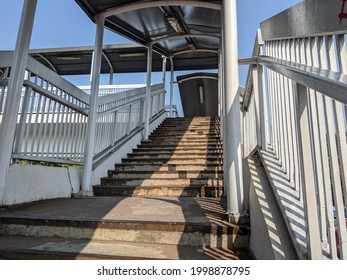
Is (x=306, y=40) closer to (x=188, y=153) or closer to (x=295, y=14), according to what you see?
(x=295, y=14)

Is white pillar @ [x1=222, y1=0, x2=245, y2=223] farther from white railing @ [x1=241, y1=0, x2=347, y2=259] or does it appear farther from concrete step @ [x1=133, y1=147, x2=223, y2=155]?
concrete step @ [x1=133, y1=147, x2=223, y2=155]

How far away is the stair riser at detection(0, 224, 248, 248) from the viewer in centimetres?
166

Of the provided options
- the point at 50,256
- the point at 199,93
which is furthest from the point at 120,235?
the point at 199,93

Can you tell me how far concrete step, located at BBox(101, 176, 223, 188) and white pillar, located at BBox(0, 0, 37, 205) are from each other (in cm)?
154

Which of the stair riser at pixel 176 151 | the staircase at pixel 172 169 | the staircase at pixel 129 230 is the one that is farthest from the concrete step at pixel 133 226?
the stair riser at pixel 176 151

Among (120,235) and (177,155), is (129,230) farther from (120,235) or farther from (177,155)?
(177,155)

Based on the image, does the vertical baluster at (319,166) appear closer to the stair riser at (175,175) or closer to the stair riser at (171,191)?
the stair riser at (171,191)

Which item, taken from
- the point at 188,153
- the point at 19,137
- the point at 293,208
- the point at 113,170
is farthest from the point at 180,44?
the point at 293,208

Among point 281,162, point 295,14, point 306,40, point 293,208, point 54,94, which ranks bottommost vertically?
point 293,208

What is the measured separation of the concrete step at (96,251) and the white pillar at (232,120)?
370mm

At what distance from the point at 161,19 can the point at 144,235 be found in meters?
3.99

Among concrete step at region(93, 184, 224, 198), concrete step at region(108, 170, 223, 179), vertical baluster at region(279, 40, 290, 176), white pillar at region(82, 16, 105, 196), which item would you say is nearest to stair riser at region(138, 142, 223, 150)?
concrete step at region(108, 170, 223, 179)
